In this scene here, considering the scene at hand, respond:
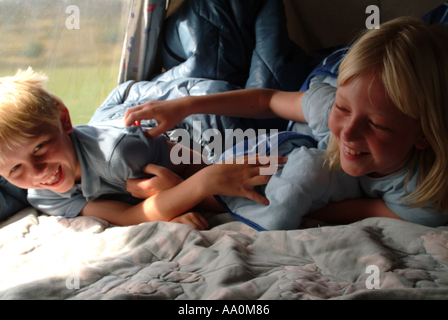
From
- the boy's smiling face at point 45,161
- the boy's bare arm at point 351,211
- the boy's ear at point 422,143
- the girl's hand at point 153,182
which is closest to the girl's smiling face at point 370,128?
the boy's ear at point 422,143

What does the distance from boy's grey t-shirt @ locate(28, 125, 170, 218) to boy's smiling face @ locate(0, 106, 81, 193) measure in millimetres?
40

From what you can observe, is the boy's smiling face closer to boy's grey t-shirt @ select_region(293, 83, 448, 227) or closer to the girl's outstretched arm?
the girl's outstretched arm

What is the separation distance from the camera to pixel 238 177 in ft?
2.70

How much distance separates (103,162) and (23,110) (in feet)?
0.71

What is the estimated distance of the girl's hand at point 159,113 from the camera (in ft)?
3.01

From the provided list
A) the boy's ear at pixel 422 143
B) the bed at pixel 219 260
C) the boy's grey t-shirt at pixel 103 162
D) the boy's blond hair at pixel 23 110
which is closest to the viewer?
the bed at pixel 219 260

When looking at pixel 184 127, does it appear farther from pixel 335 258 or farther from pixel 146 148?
pixel 335 258

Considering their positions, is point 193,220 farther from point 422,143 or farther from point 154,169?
point 422,143

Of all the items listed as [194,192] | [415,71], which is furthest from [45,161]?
[415,71]

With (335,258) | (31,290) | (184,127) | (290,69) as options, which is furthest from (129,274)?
(290,69)

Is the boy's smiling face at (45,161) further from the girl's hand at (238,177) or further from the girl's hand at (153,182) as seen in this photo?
the girl's hand at (238,177)

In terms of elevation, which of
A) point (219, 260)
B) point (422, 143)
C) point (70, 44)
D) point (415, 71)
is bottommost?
point (219, 260)

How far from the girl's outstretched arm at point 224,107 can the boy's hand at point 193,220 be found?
0.24 m

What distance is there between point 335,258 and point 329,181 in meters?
0.20
